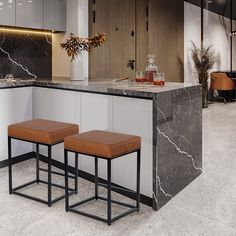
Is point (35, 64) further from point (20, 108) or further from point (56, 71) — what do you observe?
point (20, 108)

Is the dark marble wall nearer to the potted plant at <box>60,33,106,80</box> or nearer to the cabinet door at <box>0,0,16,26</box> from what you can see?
the cabinet door at <box>0,0,16,26</box>

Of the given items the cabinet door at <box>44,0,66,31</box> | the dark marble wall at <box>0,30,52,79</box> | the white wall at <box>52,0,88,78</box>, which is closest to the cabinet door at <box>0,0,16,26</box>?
the dark marble wall at <box>0,30,52,79</box>

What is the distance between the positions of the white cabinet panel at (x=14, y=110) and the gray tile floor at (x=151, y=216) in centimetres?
39

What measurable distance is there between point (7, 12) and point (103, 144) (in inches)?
109

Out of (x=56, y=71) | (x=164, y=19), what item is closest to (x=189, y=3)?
(x=164, y=19)

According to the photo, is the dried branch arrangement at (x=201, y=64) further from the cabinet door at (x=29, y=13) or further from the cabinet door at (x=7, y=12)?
the cabinet door at (x=7, y=12)

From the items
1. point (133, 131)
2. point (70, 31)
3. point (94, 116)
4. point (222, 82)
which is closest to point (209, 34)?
point (222, 82)

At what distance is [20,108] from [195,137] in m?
2.05

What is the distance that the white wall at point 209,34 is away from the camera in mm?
9430

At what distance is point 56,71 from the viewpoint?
565 cm

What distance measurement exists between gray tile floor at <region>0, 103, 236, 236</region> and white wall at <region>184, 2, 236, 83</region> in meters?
6.04

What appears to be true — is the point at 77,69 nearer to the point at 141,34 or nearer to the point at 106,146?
the point at 106,146

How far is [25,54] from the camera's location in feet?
17.1

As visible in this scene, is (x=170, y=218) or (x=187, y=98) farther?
(x=187, y=98)
